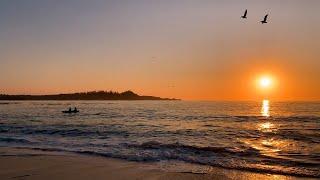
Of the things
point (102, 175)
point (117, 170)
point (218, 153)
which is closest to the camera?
point (102, 175)

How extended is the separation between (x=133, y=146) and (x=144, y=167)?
293 inches

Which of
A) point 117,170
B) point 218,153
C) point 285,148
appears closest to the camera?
point 117,170

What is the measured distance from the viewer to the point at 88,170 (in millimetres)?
13047

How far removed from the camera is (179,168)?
13930 millimetres

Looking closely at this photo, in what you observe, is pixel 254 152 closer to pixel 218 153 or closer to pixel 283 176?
pixel 218 153

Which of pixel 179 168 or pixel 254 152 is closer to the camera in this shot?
A: pixel 179 168

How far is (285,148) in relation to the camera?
68.6ft

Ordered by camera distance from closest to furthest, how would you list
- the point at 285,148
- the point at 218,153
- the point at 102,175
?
the point at 102,175, the point at 218,153, the point at 285,148

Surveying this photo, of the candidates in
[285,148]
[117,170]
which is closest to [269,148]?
[285,148]

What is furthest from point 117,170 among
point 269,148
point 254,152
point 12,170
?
point 269,148

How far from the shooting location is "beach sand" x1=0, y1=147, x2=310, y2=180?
39.3 feet

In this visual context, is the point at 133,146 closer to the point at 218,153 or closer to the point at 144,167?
the point at 218,153

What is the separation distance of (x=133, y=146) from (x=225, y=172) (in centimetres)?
879

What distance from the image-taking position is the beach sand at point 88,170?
39.3 ft
